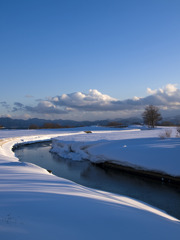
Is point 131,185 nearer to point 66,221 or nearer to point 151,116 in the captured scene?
point 66,221

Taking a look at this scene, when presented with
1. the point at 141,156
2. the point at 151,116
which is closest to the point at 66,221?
the point at 141,156

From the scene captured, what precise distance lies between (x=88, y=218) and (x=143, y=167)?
33.4ft

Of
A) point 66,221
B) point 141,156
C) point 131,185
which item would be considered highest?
point 66,221

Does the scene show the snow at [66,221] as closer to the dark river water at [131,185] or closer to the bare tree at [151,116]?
the dark river water at [131,185]

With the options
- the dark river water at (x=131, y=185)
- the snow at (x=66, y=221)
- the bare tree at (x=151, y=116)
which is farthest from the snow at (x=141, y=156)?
the bare tree at (x=151, y=116)

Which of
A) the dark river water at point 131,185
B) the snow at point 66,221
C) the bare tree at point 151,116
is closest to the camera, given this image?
the snow at point 66,221

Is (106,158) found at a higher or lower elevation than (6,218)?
lower

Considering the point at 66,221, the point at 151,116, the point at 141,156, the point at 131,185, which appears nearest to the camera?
the point at 66,221

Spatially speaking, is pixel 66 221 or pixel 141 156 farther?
pixel 141 156

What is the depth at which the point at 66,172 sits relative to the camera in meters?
14.2

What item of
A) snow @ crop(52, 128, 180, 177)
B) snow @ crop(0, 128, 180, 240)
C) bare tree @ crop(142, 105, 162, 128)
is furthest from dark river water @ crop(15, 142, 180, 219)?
bare tree @ crop(142, 105, 162, 128)

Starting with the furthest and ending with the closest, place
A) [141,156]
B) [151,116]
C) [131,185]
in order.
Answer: [151,116], [141,156], [131,185]

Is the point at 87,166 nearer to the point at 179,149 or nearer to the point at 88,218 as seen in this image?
the point at 179,149

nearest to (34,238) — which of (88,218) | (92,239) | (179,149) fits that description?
(92,239)
